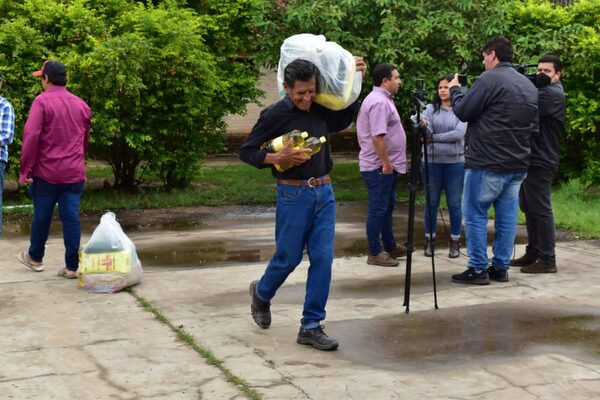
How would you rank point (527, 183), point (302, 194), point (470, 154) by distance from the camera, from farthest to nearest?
point (527, 183)
point (470, 154)
point (302, 194)

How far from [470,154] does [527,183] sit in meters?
0.83

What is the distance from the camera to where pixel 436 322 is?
21.8 feet

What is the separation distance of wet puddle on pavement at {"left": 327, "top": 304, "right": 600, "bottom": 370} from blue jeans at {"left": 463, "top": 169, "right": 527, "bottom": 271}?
2.67ft

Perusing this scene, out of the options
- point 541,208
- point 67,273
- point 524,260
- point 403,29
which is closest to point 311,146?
point 67,273

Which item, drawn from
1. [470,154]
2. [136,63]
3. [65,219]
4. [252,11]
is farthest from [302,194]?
[252,11]

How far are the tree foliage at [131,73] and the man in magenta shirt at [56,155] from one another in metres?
3.39

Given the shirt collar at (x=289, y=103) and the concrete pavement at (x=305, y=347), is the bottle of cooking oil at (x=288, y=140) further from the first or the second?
the concrete pavement at (x=305, y=347)

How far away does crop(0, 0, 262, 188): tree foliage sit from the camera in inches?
452

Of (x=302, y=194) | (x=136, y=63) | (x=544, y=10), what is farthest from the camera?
(x=544, y=10)

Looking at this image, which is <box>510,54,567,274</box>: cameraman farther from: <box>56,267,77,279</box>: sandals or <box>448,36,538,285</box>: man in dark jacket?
<box>56,267,77,279</box>: sandals

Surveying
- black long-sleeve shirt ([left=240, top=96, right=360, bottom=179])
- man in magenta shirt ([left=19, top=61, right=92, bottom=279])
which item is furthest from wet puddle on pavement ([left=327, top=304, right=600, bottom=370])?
man in magenta shirt ([left=19, top=61, right=92, bottom=279])

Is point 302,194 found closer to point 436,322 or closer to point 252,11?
point 436,322

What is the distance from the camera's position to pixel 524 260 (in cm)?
865

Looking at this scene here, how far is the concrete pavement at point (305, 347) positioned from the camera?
5289 mm
